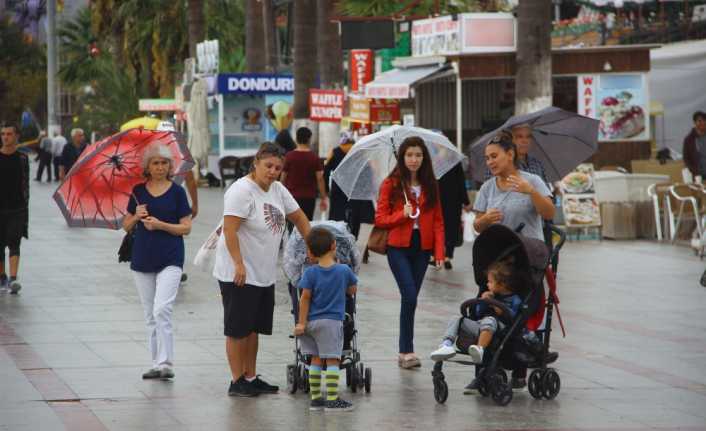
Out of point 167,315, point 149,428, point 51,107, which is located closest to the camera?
point 149,428

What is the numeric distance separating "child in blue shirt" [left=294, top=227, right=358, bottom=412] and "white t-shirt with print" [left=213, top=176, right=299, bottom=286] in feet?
1.31

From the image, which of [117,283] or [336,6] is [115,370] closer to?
[117,283]

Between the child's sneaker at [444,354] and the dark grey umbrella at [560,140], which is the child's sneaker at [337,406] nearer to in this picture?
the child's sneaker at [444,354]

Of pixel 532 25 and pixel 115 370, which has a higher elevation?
pixel 532 25

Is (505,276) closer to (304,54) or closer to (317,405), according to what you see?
(317,405)

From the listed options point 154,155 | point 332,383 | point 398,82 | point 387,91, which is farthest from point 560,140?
point 387,91

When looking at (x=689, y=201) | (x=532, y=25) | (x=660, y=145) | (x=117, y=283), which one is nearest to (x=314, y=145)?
(x=660, y=145)

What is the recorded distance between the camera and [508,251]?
8.50m

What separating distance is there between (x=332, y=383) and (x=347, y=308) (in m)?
0.71

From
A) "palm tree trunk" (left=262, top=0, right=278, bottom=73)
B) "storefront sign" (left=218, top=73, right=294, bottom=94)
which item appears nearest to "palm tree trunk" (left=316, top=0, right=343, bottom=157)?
"storefront sign" (left=218, top=73, right=294, bottom=94)

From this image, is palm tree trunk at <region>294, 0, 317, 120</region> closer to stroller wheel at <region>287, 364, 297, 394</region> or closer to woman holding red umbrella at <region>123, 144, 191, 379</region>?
woman holding red umbrella at <region>123, 144, 191, 379</region>

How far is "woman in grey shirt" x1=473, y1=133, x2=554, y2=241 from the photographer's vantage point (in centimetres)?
876

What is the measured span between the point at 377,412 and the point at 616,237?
12.5 metres

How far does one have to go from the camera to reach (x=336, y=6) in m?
30.8
